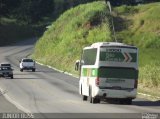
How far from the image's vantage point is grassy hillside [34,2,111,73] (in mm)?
85250

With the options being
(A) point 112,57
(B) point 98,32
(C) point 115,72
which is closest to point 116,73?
(C) point 115,72

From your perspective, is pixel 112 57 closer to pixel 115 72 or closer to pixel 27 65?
pixel 115 72

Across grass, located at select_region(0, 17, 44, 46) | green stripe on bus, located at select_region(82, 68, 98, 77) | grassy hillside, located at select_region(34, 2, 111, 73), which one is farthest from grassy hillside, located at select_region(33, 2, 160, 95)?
grass, located at select_region(0, 17, 44, 46)

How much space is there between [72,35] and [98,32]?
7.35m

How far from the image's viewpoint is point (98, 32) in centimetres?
8631

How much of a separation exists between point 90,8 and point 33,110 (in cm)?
7128

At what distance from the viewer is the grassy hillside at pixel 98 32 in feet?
263

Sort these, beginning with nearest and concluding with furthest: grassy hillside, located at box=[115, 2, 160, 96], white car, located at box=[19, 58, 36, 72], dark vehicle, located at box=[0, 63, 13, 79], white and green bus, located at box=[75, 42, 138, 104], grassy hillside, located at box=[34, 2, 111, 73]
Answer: white and green bus, located at box=[75, 42, 138, 104] < dark vehicle, located at box=[0, 63, 13, 79] < grassy hillside, located at box=[115, 2, 160, 96] < white car, located at box=[19, 58, 36, 72] < grassy hillside, located at box=[34, 2, 111, 73]

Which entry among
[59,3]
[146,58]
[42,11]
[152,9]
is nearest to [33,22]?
[42,11]

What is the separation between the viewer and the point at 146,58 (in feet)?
222

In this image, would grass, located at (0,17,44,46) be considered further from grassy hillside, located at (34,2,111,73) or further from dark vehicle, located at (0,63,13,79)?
dark vehicle, located at (0,63,13,79)

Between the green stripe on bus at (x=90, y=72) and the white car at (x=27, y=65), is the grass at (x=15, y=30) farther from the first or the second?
the green stripe on bus at (x=90, y=72)

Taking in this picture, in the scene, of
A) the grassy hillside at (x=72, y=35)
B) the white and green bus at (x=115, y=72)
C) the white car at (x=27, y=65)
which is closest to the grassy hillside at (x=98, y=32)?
the grassy hillside at (x=72, y=35)

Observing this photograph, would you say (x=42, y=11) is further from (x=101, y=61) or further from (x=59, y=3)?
(x=101, y=61)
